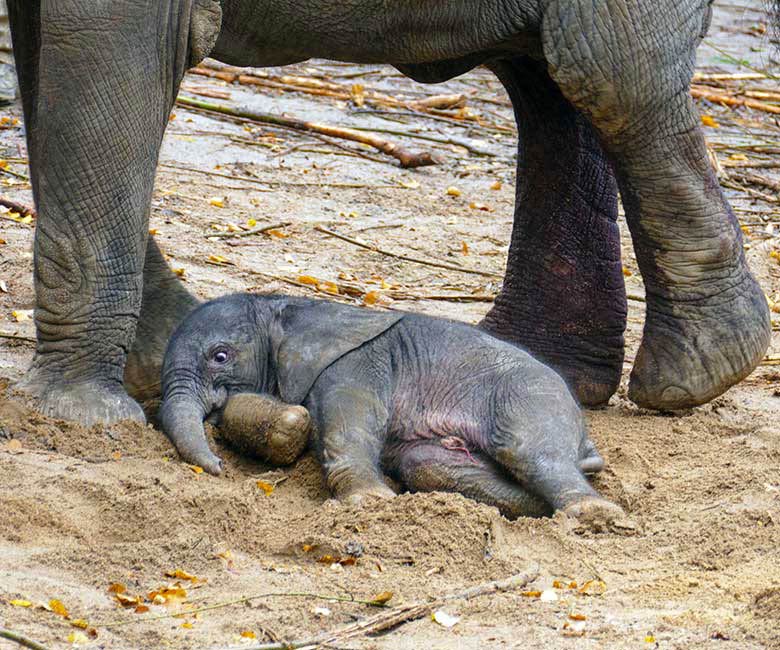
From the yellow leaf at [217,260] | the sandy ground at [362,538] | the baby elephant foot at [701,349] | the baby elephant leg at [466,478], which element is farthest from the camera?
the yellow leaf at [217,260]

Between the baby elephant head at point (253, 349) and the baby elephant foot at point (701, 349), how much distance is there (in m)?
1.09

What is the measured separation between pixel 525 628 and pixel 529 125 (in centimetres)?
298

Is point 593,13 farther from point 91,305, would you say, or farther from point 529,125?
point 91,305

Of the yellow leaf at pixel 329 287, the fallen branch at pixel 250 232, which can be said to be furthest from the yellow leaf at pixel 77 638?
the fallen branch at pixel 250 232

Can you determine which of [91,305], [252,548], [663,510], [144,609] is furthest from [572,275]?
[144,609]

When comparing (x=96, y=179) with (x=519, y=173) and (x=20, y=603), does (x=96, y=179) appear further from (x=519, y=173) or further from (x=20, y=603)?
(x=519, y=173)

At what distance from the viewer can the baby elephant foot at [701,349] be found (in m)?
5.41

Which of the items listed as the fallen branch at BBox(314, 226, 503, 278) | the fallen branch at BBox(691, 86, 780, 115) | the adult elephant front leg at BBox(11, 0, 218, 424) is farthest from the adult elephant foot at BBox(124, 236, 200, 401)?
the fallen branch at BBox(691, 86, 780, 115)

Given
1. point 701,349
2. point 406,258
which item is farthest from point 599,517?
point 406,258

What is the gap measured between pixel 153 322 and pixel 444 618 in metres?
2.34

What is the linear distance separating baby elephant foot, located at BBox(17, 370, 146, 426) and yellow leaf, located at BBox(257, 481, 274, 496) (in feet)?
1.57

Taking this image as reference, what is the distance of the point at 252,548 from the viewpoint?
3824 millimetres

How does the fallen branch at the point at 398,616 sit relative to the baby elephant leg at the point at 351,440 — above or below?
above

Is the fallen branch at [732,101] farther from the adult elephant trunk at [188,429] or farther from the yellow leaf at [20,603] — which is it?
the yellow leaf at [20,603]
